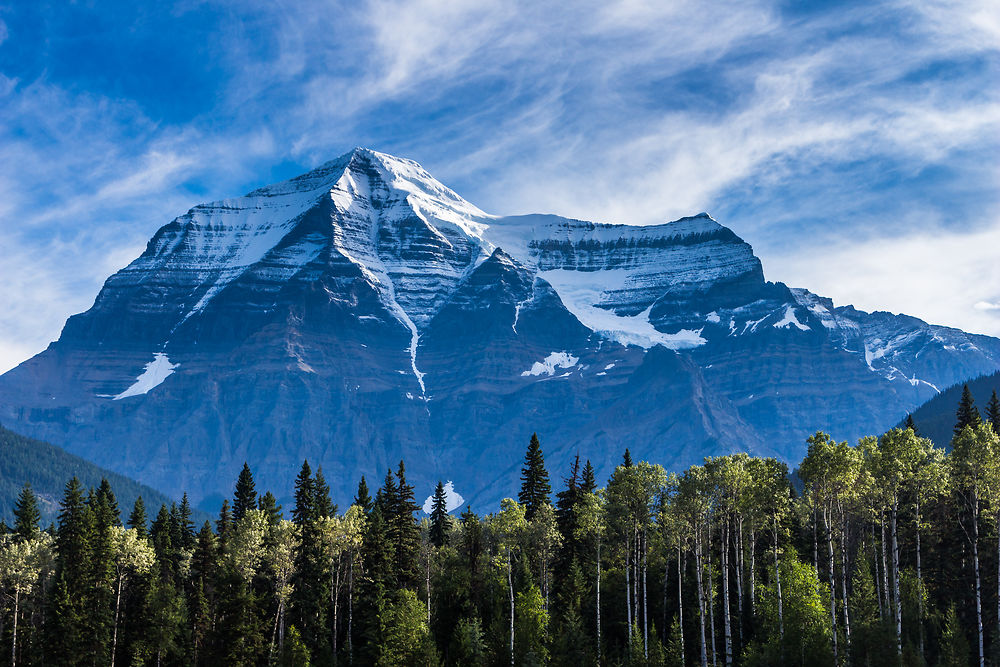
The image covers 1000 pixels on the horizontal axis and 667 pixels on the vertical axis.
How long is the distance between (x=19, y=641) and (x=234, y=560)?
2250 centimetres

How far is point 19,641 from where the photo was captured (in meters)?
110

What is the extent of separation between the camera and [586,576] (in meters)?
106

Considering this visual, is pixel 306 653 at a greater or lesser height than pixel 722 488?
lesser

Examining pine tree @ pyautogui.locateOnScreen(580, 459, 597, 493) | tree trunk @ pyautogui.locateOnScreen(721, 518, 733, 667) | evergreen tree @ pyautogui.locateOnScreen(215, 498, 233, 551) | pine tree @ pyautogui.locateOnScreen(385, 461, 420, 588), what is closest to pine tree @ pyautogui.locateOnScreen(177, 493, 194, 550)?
evergreen tree @ pyautogui.locateOnScreen(215, 498, 233, 551)

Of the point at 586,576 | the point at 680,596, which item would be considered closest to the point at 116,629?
the point at 586,576

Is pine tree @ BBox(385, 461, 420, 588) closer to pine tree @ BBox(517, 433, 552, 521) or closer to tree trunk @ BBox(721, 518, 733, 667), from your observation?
pine tree @ BBox(517, 433, 552, 521)

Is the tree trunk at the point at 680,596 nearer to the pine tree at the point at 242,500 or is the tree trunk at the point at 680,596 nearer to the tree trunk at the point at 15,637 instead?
the tree trunk at the point at 15,637

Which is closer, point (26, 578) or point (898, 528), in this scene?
point (898, 528)

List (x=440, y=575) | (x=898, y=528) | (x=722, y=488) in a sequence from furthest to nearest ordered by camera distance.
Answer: (x=440, y=575) → (x=898, y=528) → (x=722, y=488)

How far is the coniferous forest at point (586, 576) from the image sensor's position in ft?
266

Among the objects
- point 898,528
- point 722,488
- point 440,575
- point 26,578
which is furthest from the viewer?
point 440,575

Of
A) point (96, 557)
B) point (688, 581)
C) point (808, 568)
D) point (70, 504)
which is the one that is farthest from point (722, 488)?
point (70, 504)

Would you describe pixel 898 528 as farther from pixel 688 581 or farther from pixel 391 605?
pixel 391 605

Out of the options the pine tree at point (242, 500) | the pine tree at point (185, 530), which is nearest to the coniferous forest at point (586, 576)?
the pine tree at point (185, 530)
